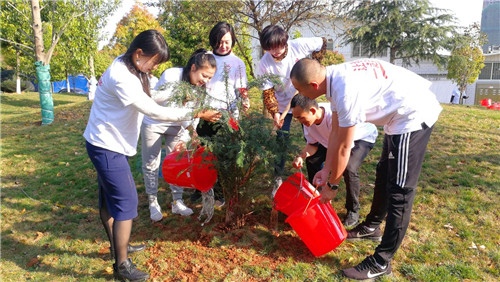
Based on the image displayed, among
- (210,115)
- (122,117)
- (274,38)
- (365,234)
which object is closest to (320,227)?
(365,234)

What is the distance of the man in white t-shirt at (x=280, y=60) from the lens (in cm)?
307

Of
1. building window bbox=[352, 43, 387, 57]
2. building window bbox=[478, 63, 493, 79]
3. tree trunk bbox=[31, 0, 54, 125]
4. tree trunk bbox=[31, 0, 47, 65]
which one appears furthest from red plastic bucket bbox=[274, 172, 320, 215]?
building window bbox=[478, 63, 493, 79]

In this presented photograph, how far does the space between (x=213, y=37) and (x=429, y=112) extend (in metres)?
1.99

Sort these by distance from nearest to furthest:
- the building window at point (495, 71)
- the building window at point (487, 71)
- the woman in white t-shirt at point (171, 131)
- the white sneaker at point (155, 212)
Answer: the woman in white t-shirt at point (171, 131) → the white sneaker at point (155, 212) → the building window at point (495, 71) → the building window at point (487, 71)

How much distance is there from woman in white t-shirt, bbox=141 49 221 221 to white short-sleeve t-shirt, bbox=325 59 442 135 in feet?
3.76

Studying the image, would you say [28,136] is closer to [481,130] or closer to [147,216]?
[147,216]

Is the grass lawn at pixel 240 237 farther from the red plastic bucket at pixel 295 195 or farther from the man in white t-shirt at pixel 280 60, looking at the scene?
the man in white t-shirt at pixel 280 60

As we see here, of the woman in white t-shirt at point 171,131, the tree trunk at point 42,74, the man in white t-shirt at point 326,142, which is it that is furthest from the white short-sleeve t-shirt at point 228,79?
the tree trunk at point 42,74

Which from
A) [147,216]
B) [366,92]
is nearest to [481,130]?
[366,92]

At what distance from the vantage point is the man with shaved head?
1.91m

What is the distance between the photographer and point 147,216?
3.42 metres

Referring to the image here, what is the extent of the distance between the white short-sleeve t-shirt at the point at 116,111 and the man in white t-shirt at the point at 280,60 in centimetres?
131

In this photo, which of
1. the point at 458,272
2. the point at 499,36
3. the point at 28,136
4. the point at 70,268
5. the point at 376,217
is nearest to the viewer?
the point at 458,272

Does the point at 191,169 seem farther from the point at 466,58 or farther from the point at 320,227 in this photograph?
the point at 466,58
